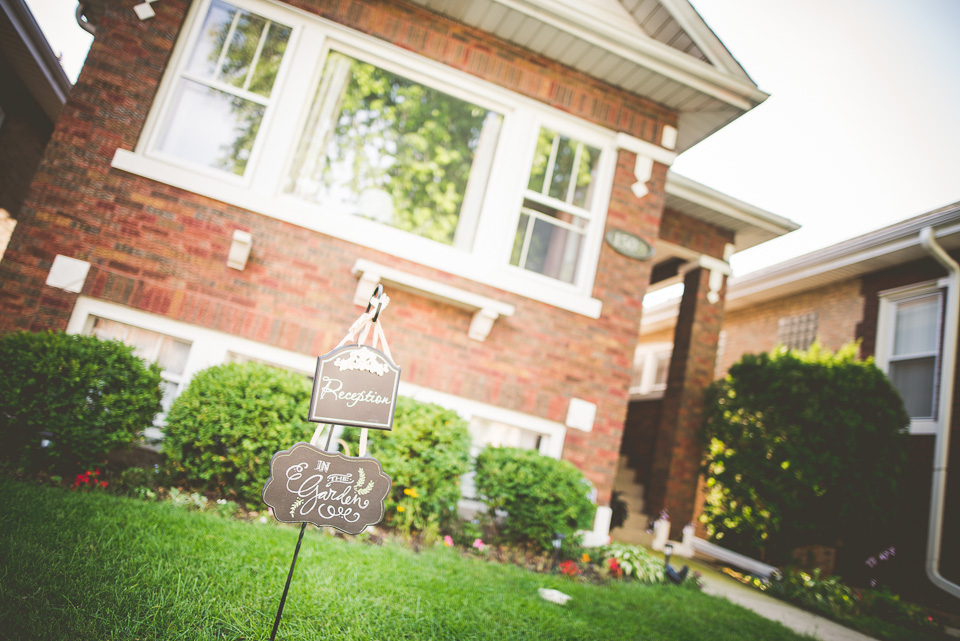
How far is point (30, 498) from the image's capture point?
9.84 ft

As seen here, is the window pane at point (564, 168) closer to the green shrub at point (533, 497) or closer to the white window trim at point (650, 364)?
the green shrub at point (533, 497)

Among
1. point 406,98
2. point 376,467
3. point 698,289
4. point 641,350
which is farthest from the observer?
point 641,350

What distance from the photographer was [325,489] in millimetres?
2287

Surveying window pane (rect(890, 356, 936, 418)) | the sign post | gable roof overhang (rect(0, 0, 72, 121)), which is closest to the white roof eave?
the sign post

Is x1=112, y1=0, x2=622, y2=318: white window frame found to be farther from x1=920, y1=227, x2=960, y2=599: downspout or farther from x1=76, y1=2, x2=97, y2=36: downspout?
x1=920, y1=227, x2=960, y2=599: downspout

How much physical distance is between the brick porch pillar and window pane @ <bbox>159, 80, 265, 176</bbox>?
241 inches

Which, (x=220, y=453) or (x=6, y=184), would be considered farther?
(x=6, y=184)

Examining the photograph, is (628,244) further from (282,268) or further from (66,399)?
(66,399)

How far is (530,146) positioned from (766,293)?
6386 mm

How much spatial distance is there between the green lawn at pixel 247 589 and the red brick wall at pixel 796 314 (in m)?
Answer: 5.41

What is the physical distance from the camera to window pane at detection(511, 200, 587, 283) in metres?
5.46

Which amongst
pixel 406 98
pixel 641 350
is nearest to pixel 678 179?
pixel 406 98

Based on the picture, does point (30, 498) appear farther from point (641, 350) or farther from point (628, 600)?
point (641, 350)

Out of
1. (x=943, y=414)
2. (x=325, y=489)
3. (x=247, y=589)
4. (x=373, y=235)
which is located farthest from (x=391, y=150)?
(x=943, y=414)
